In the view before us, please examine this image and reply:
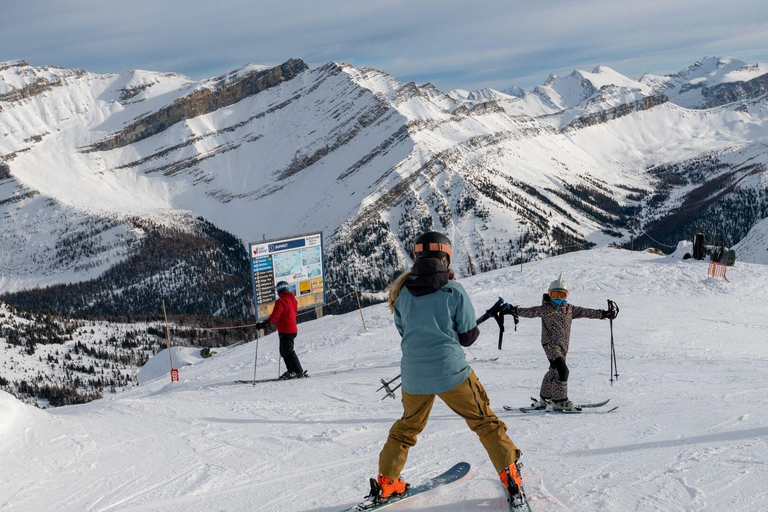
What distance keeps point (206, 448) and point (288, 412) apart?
194cm

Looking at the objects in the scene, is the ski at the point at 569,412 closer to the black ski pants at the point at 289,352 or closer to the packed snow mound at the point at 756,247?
the black ski pants at the point at 289,352

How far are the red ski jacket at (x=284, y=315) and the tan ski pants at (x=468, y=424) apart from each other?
24.7ft

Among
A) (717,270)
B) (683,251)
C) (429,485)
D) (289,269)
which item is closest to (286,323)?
(429,485)

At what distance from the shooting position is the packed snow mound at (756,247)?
8574 cm

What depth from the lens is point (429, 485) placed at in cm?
506

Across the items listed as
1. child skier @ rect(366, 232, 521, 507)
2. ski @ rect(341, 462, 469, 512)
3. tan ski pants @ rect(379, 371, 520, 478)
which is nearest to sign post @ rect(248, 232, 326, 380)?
ski @ rect(341, 462, 469, 512)

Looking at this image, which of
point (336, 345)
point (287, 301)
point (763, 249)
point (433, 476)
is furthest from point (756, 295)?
point (763, 249)

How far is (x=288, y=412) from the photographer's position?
8984 millimetres

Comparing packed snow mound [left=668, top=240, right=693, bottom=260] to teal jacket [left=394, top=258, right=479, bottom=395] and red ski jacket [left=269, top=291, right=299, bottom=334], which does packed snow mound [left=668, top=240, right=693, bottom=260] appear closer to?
red ski jacket [left=269, top=291, right=299, bottom=334]

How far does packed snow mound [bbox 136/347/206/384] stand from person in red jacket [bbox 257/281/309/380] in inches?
1111

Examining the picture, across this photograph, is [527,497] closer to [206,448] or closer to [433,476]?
[433,476]

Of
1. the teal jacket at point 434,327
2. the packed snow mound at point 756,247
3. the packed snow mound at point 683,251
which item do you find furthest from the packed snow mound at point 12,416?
the packed snow mound at point 756,247

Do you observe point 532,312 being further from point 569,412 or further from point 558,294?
point 569,412

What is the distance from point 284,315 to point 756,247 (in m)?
101
